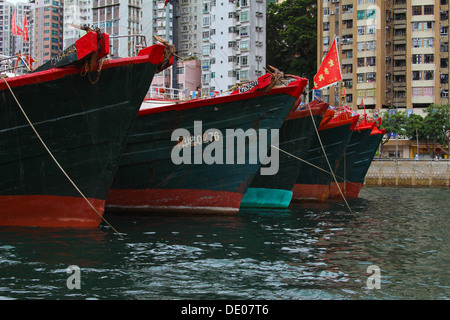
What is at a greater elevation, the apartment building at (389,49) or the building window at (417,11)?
the building window at (417,11)

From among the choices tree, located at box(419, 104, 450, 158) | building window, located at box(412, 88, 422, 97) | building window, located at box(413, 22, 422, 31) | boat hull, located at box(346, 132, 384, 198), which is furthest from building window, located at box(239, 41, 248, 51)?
boat hull, located at box(346, 132, 384, 198)

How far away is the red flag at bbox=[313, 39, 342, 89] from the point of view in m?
17.9

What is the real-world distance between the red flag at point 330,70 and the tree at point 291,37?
43.5m

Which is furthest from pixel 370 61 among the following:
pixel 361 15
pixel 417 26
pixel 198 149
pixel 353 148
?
pixel 198 149

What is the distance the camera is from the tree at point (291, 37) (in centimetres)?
6181

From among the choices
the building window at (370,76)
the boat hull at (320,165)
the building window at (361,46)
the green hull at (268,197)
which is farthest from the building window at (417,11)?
the green hull at (268,197)

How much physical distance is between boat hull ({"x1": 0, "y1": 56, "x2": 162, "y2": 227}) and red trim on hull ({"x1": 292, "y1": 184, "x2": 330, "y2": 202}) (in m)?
12.3

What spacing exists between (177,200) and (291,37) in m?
49.6

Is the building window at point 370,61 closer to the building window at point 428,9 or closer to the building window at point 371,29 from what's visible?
the building window at point 371,29

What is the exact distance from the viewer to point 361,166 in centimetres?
2788

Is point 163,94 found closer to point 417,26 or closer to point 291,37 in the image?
point 291,37

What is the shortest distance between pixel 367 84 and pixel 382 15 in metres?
7.71
